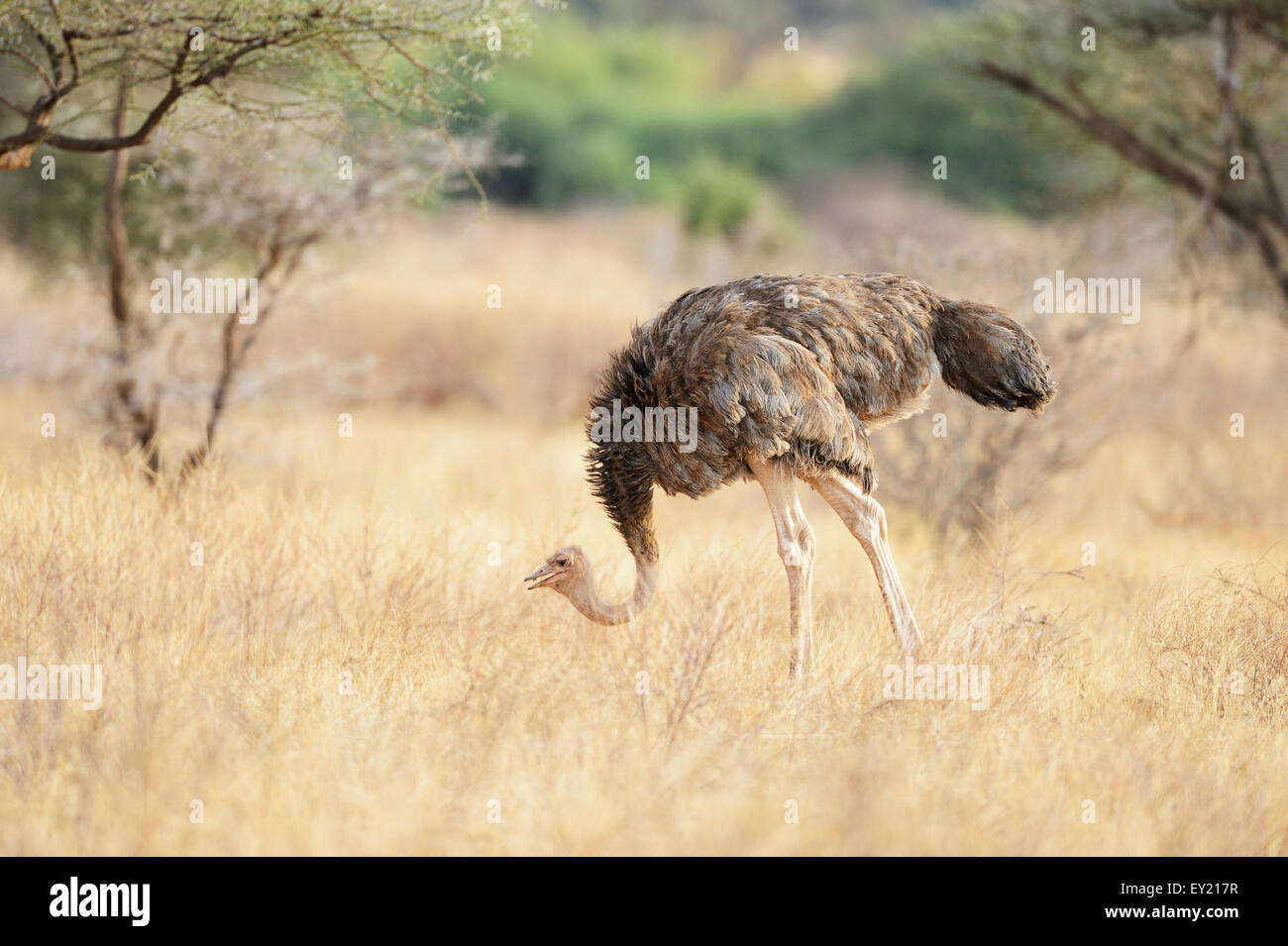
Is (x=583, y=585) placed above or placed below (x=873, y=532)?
below

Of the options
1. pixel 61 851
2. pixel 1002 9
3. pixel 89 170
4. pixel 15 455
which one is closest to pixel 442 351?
pixel 89 170

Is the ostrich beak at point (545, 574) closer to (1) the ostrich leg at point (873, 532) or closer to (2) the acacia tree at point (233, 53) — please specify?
(1) the ostrich leg at point (873, 532)

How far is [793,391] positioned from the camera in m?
5.46

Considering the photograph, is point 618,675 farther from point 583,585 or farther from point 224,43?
point 224,43

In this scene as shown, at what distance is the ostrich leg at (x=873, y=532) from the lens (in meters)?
5.84

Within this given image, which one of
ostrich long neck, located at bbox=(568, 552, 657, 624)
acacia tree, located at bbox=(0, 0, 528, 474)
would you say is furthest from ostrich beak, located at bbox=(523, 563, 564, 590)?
acacia tree, located at bbox=(0, 0, 528, 474)

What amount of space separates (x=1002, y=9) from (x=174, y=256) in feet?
24.9

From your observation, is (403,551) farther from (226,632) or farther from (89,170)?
(89,170)

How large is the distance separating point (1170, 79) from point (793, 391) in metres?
8.72

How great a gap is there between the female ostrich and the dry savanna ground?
423 mm

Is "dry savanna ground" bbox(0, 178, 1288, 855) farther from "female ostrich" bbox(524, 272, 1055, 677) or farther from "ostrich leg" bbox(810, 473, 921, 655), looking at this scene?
"female ostrich" bbox(524, 272, 1055, 677)

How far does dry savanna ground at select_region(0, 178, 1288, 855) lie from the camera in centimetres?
430

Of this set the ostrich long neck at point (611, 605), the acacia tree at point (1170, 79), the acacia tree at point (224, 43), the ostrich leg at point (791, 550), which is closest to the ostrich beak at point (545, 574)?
the ostrich long neck at point (611, 605)

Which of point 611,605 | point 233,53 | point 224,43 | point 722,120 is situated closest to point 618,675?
point 611,605
